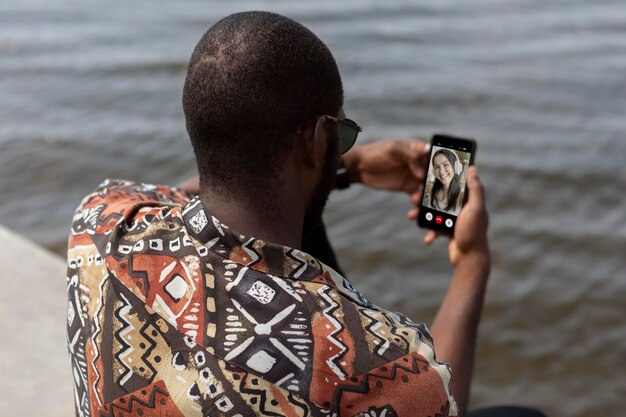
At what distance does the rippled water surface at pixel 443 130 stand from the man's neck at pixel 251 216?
2442 millimetres

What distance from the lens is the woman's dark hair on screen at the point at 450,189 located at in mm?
2197

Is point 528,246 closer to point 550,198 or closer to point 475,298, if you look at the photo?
point 550,198

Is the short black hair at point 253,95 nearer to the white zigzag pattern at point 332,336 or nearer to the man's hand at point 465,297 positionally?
the white zigzag pattern at point 332,336

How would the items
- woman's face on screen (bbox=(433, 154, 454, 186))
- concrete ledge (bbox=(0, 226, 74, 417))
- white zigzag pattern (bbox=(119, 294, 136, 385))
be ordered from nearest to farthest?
A: white zigzag pattern (bbox=(119, 294, 136, 385)) < woman's face on screen (bbox=(433, 154, 454, 186)) < concrete ledge (bbox=(0, 226, 74, 417))

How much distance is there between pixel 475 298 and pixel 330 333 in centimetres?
71

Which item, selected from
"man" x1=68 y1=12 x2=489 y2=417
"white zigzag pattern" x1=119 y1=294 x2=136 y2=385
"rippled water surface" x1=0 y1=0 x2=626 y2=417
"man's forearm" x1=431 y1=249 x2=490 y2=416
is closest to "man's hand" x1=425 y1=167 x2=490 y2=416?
"man's forearm" x1=431 y1=249 x2=490 y2=416

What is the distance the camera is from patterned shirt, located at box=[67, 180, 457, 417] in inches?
53.2

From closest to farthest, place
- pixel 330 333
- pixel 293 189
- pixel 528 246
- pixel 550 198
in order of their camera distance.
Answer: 1. pixel 330 333
2. pixel 293 189
3. pixel 528 246
4. pixel 550 198

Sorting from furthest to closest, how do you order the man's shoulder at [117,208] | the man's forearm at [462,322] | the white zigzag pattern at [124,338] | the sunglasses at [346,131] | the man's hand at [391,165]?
the man's hand at [391,165] → the man's forearm at [462,322] → the man's shoulder at [117,208] → the sunglasses at [346,131] → the white zigzag pattern at [124,338]

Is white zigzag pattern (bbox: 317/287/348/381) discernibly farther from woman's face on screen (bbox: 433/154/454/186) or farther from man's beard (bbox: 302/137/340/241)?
woman's face on screen (bbox: 433/154/454/186)

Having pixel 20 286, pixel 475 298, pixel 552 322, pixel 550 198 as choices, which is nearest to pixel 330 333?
pixel 475 298

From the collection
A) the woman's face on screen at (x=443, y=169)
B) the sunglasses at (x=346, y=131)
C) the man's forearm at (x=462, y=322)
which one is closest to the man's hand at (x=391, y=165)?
the woman's face on screen at (x=443, y=169)

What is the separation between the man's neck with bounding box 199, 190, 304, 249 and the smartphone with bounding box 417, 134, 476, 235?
784 mm

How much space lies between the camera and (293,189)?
1.54 meters
